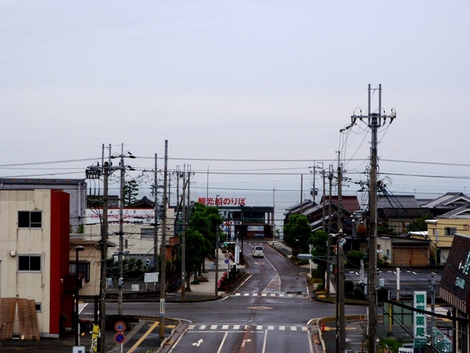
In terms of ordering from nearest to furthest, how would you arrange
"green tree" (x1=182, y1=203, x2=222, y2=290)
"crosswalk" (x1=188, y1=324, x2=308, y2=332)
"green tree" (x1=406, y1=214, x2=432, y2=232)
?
"crosswalk" (x1=188, y1=324, x2=308, y2=332) → "green tree" (x1=182, y1=203, x2=222, y2=290) → "green tree" (x1=406, y1=214, x2=432, y2=232)

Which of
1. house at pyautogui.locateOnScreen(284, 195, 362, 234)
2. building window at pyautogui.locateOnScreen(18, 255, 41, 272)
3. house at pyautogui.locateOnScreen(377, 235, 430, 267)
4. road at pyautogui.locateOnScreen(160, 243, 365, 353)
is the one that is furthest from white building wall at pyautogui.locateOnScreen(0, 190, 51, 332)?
house at pyautogui.locateOnScreen(284, 195, 362, 234)

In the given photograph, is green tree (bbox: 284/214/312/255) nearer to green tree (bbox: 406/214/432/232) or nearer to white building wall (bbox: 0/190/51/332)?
green tree (bbox: 406/214/432/232)

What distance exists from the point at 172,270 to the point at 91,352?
1356 inches

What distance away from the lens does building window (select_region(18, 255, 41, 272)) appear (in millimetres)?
39062

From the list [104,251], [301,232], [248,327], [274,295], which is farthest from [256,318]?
[301,232]

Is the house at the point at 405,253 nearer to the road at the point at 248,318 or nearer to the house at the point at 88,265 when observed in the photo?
the road at the point at 248,318

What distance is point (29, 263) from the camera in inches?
1539

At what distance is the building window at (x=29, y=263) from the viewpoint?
3906cm

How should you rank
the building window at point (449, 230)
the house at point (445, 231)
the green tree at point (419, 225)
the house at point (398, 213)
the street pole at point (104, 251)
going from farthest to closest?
the house at point (398, 213), the green tree at point (419, 225), the building window at point (449, 230), the house at point (445, 231), the street pole at point (104, 251)

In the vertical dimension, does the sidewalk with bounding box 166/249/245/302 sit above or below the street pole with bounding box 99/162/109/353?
below

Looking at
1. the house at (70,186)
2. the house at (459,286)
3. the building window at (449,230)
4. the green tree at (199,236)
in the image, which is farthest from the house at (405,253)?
the house at (459,286)

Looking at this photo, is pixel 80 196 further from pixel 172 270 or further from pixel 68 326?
pixel 68 326

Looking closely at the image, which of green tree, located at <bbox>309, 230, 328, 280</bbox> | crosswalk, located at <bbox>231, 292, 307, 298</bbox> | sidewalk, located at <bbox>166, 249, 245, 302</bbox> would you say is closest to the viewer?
sidewalk, located at <bbox>166, 249, 245, 302</bbox>

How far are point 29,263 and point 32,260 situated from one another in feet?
0.67
